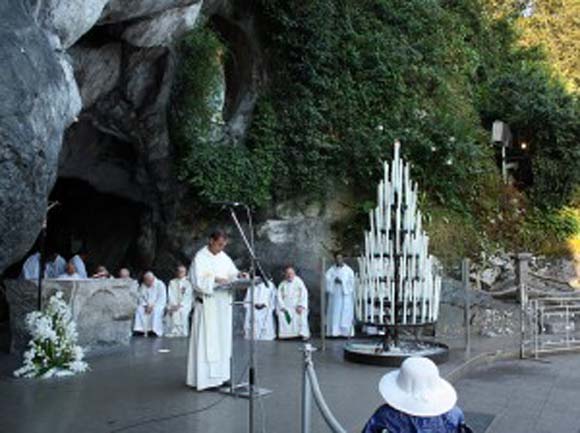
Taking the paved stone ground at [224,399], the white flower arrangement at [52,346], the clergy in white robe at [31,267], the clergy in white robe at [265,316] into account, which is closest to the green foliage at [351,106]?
the clergy in white robe at [265,316]

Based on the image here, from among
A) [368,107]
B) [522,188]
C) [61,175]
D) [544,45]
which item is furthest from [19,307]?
[544,45]

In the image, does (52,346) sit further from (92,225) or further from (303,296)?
(92,225)

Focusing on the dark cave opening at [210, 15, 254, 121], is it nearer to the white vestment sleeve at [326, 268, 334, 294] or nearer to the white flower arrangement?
the white vestment sleeve at [326, 268, 334, 294]

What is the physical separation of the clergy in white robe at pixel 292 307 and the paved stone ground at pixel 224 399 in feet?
7.37

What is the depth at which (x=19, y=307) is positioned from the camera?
380 inches

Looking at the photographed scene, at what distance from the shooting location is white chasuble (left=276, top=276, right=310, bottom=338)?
1241 centimetres

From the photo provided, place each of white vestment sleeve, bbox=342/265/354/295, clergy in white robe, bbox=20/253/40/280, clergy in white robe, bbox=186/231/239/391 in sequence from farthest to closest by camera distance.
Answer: clergy in white robe, bbox=20/253/40/280 → white vestment sleeve, bbox=342/265/354/295 → clergy in white robe, bbox=186/231/239/391

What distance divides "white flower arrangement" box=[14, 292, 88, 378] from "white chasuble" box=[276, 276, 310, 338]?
4.62 metres

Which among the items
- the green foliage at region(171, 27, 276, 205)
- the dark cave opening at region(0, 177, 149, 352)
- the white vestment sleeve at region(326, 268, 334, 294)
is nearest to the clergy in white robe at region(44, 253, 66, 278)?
the dark cave opening at region(0, 177, 149, 352)

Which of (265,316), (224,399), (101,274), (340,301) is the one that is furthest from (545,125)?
(224,399)

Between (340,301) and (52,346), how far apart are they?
230 inches

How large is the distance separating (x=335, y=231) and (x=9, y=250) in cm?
1027

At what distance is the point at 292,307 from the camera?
12570 millimetres

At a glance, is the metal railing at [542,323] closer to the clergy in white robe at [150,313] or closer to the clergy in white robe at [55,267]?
the clergy in white robe at [150,313]
